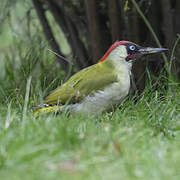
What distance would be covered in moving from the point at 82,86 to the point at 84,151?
1.46 m

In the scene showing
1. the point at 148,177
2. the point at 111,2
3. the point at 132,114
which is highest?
the point at 111,2

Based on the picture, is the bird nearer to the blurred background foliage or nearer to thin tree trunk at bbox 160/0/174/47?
the blurred background foliage

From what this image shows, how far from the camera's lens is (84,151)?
277 centimetres

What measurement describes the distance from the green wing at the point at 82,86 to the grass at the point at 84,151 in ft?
1.85

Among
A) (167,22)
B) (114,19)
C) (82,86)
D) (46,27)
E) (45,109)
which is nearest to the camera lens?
(45,109)

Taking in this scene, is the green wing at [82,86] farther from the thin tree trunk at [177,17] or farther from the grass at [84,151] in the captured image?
the thin tree trunk at [177,17]

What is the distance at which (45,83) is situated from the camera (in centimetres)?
481

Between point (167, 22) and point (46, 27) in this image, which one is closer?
point (167, 22)

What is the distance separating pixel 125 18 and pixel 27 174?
119 inches

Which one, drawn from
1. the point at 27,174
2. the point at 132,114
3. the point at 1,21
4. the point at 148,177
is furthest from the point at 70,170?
the point at 1,21

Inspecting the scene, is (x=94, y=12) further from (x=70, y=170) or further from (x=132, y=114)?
(x=70, y=170)

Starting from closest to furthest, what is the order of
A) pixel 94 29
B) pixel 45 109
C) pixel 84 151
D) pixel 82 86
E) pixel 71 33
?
1. pixel 84 151
2. pixel 45 109
3. pixel 82 86
4. pixel 94 29
5. pixel 71 33

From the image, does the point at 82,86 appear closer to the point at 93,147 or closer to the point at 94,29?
the point at 94,29

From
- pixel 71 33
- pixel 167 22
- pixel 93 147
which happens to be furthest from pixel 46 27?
pixel 93 147
